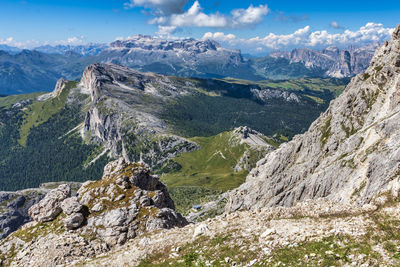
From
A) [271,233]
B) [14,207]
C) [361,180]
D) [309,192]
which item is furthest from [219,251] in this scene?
[14,207]

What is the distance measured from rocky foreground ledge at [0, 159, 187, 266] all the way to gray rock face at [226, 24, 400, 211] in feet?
131

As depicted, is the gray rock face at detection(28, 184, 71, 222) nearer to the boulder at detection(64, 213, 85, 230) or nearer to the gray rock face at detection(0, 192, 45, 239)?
the boulder at detection(64, 213, 85, 230)

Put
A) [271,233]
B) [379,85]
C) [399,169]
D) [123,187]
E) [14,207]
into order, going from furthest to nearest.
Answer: [14,207] < [379,85] < [123,187] < [399,169] < [271,233]

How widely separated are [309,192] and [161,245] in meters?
58.5

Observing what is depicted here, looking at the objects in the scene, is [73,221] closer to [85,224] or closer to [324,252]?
[85,224]

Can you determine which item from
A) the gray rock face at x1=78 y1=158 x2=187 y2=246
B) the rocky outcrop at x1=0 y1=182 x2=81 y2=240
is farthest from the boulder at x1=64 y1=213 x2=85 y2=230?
the rocky outcrop at x1=0 y1=182 x2=81 y2=240

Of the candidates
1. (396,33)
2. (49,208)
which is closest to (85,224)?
(49,208)

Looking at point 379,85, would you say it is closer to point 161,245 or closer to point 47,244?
point 161,245

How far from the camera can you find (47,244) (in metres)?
A: 42.0

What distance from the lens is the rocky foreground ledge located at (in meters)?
41.0

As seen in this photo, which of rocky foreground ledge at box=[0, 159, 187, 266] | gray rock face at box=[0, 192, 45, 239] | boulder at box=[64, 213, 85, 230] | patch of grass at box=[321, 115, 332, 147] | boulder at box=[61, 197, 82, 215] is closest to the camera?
rocky foreground ledge at box=[0, 159, 187, 266]

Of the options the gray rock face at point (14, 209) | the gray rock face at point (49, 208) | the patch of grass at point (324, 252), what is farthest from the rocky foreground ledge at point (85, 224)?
the gray rock face at point (14, 209)

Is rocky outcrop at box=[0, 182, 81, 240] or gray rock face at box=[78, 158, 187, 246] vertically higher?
gray rock face at box=[78, 158, 187, 246]

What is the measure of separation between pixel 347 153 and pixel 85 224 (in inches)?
2782
